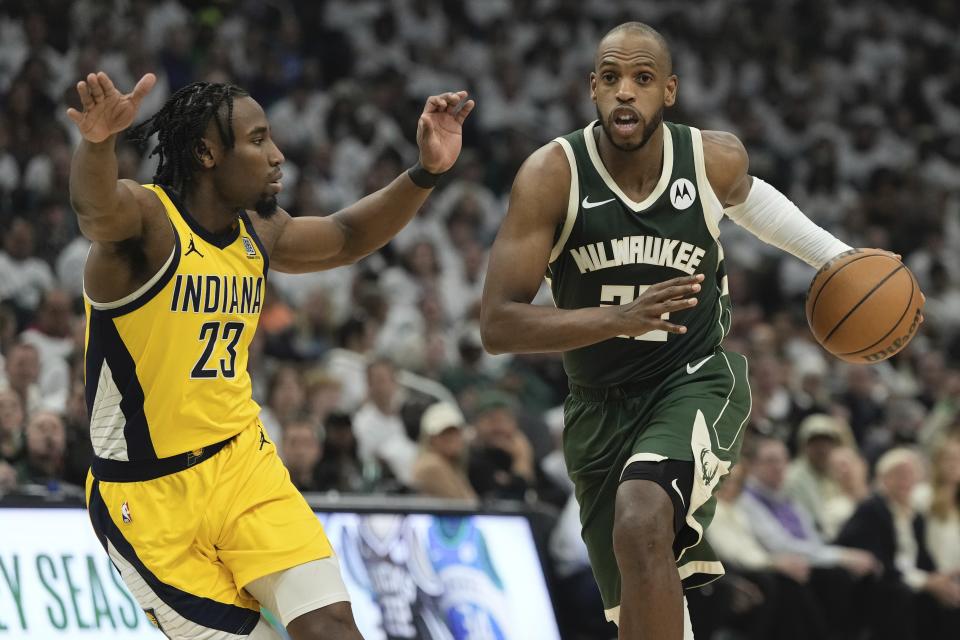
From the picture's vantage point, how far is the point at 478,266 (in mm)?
12633

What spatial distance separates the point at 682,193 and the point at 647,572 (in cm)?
126

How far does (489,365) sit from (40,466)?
5.20 m

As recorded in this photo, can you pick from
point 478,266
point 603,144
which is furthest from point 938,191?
point 603,144

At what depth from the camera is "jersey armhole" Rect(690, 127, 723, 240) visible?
14.7ft

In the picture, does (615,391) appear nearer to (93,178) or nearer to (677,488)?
(677,488)

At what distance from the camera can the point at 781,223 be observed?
4859 millimetres

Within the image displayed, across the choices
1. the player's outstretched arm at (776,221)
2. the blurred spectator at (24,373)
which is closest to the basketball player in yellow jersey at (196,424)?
the player's outstretched arm at (776,221)

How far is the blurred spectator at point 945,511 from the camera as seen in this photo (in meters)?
9.38

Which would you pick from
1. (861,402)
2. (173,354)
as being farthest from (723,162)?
(861,402)

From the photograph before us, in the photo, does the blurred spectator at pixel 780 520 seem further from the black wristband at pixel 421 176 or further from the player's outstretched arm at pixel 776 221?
the black wristband at pixel 421 176

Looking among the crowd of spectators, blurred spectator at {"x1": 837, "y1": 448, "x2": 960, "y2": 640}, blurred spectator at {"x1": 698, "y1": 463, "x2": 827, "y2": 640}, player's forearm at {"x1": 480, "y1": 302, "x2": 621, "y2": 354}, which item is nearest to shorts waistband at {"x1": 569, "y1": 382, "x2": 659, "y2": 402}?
player's forearm at {"x1": 480, "y1": 302, "x2": 621, "y2": 354}

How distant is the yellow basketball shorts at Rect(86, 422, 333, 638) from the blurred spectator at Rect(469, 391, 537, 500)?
457 cm

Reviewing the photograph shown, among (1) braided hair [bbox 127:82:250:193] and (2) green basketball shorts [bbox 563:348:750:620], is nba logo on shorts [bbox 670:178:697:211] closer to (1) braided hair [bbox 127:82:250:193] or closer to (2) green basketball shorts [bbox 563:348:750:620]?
(2) green basketball shorts [bbox 563:348:750:620]

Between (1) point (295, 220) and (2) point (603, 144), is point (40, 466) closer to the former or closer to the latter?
(1) point (295, 220)
